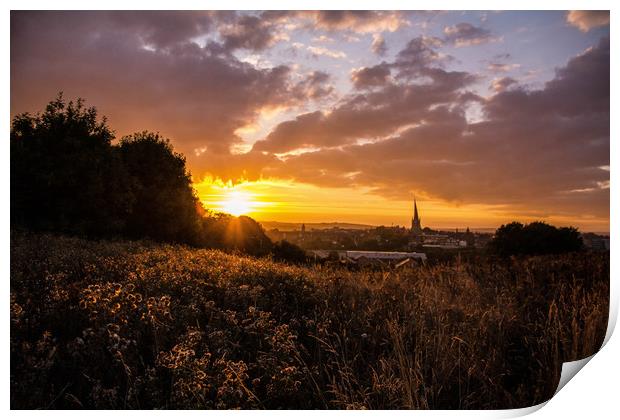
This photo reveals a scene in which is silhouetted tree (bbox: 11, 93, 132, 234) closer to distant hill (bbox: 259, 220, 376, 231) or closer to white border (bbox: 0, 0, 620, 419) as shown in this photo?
white border (bbox: 0, 0, 620, 419)

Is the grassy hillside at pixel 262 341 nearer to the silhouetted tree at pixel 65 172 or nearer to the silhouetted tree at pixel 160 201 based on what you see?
the silhouetted tree at pixel 65 172

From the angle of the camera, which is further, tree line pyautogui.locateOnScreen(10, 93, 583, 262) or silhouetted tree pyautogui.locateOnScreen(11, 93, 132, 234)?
tree line pyautogui.locateOnScreen(10, 93, 583, 262)

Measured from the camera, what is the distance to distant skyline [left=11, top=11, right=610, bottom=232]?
207 inches

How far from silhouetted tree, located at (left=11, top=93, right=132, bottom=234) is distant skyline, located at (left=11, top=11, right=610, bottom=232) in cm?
76

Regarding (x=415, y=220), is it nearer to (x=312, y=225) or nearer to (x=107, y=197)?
(x=312, y=225)

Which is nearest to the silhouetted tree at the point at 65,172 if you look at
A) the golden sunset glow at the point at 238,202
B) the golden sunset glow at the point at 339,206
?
the golden sunset glow at the point at 238,202

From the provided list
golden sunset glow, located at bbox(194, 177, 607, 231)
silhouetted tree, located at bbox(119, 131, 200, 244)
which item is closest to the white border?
golden sunset glow, located at bbox(194, 177, 607, 231)

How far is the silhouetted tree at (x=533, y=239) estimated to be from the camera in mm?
6434

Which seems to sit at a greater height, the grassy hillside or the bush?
the bush

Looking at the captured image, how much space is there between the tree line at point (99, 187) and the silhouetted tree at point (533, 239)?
11.0 ft

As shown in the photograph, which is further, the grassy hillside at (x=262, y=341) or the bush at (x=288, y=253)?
the bush at (x=288, y=253)

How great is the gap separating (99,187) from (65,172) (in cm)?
113

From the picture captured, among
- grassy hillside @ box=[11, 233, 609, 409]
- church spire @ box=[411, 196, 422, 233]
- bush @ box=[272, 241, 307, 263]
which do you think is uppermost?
church spire @ box=[411, 196, 422, 233]

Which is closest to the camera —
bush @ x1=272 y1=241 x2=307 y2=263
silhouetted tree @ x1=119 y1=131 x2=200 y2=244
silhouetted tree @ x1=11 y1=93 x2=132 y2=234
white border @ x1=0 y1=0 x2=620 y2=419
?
white border @ x1=0 y1=0 x2=620 y2=419
